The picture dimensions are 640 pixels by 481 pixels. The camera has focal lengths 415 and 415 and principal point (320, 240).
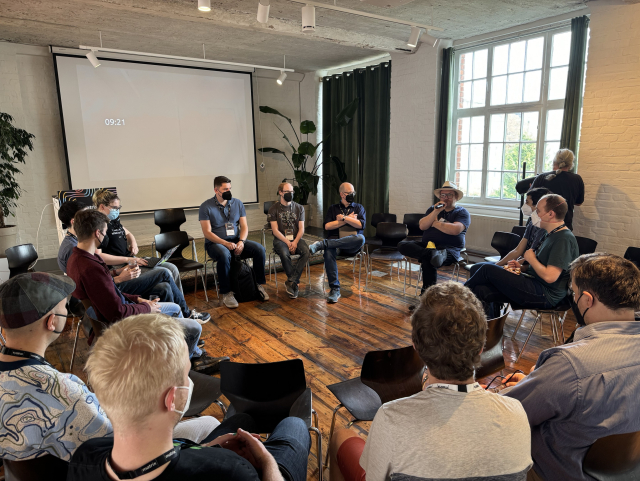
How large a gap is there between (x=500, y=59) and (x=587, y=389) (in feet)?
17.7

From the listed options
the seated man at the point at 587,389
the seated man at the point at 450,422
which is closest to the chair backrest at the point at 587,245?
the seated man at the point at 587,389

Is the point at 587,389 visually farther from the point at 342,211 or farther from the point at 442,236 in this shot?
the point at 342,211

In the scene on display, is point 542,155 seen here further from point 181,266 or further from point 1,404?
point 1,404

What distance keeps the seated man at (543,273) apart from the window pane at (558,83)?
8.96ft

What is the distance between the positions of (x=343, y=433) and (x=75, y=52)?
21.8 ft

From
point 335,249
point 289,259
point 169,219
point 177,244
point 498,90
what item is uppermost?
point 498,90

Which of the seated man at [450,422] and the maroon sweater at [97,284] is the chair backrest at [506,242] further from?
the maroon sweater at [97,284]

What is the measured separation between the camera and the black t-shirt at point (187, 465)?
88 centimetres

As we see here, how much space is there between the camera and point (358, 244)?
4.67 metres

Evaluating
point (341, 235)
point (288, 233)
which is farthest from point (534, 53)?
point (288, 233)

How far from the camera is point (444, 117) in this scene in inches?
235

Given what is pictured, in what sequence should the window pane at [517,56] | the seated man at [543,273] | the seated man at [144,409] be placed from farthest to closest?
the window pane at [517,56], the seated man at [543,273], the seated man at [144,409]

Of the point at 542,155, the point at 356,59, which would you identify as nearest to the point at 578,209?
the point at 542,155

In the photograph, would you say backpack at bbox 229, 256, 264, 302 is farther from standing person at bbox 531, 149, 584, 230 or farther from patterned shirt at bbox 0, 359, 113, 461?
standing person at bbox 531, 149, 584, 230
